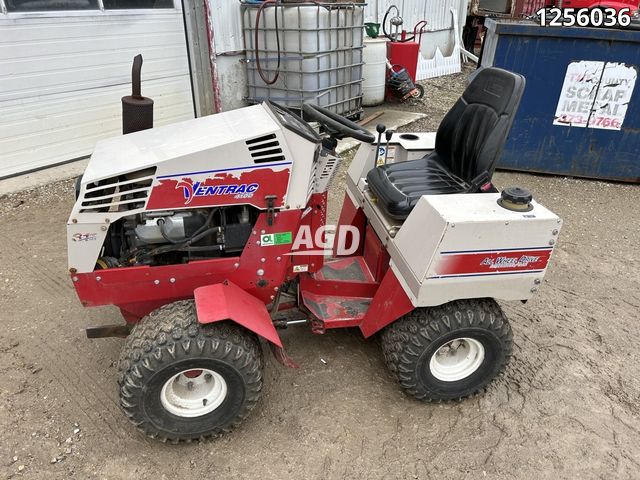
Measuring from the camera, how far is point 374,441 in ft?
7.56

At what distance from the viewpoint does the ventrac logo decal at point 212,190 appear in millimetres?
2066

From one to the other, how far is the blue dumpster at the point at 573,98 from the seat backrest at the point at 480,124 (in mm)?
2545

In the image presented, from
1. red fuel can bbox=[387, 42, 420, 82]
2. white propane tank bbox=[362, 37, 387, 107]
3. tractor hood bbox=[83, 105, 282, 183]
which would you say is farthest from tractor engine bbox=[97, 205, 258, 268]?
red fuel can bbox=[387, 42, 420, 82]

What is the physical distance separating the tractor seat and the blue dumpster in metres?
2.55

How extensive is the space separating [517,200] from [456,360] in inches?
35.3

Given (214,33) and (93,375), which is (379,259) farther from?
(214,33)

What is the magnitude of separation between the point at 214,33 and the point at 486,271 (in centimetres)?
501

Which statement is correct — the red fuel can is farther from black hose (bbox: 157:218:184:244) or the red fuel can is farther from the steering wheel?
black hose (bbox: 157:218:184:244)

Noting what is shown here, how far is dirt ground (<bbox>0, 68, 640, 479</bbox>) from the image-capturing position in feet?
7.14

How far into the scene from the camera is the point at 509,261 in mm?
2211

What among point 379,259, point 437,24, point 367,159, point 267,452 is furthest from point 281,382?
point 437,24

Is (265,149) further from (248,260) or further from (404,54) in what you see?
(404,54)

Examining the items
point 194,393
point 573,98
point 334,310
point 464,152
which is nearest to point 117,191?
point 194,393

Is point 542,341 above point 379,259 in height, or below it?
below
